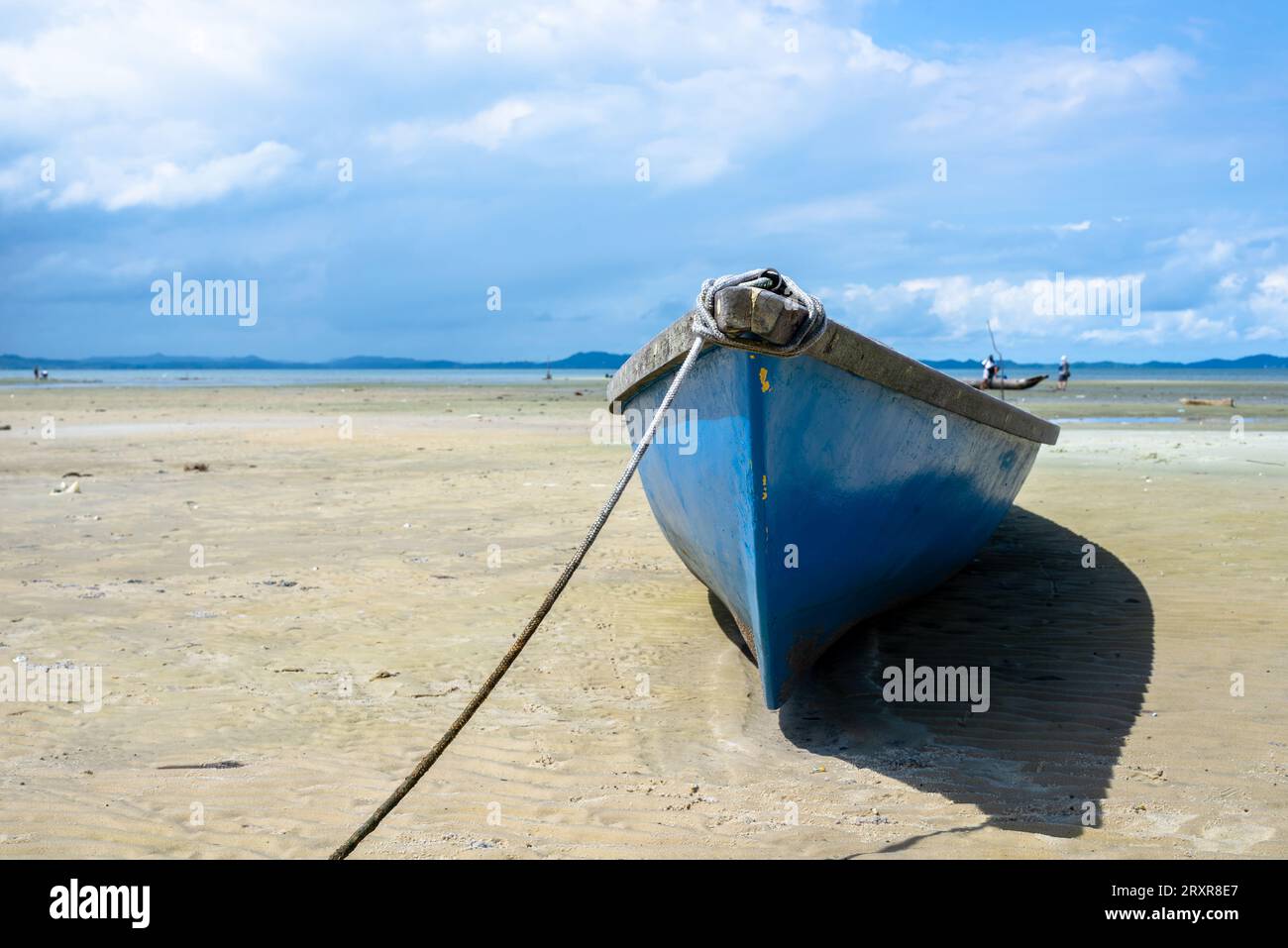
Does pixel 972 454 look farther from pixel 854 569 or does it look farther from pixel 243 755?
pixel 243 755

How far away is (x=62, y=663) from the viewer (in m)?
5.43

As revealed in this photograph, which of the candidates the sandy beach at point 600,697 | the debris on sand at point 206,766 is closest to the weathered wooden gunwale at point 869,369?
the sandy beach at point 600,697

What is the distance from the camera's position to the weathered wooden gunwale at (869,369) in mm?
4148

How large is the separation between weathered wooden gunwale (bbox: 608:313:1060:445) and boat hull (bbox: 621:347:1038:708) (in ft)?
0.17

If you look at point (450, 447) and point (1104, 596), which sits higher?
point (450, 447)

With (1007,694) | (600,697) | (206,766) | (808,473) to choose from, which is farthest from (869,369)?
(206,766)

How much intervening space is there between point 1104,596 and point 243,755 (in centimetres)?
564

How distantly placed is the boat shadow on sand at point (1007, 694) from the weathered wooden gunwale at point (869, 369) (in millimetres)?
1361

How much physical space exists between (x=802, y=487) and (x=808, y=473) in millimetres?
72

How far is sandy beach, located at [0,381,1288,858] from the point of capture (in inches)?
149

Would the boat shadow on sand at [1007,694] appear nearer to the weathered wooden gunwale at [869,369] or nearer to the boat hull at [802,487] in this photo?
the boat hull at [802,487]

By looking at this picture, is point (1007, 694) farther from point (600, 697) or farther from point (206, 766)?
point (206, 766)

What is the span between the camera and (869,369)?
4348 mm
